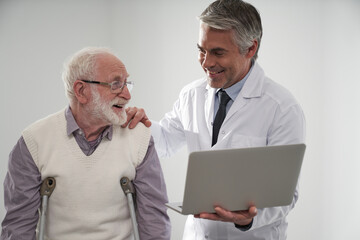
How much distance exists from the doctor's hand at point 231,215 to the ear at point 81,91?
58 cm

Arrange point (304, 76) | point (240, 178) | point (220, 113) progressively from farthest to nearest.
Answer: point (304, 76) < point (220, 113) < point (240, 178)

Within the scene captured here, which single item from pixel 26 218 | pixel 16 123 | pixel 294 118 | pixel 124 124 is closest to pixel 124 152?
pixel 124 124

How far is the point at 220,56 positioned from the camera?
6.39ft

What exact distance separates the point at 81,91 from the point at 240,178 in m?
0.66

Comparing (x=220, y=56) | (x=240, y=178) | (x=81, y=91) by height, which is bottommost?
(x=240, y=178)

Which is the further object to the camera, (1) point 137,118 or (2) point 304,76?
(2) point 304,76

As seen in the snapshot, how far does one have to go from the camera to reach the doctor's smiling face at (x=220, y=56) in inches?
75.9

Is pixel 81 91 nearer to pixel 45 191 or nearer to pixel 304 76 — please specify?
pixel 45 191

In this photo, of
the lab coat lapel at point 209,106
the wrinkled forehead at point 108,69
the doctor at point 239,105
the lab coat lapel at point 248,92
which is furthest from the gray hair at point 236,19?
the wrinkled forehead at point 108,69

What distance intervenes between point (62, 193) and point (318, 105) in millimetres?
1814

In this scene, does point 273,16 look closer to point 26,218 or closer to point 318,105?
point 318,105

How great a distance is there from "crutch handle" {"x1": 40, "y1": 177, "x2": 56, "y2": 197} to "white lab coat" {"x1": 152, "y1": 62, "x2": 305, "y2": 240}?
0.60 meters

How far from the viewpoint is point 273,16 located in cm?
309

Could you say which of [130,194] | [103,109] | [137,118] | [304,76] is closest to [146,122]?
[137,118]
